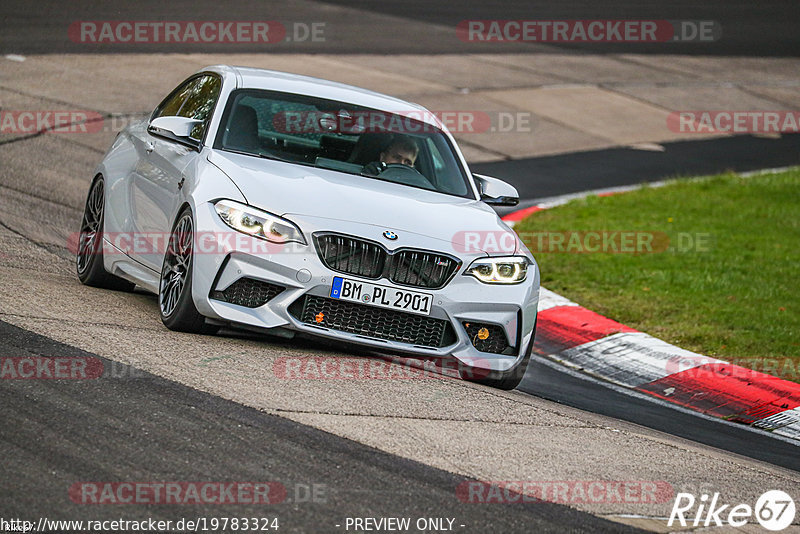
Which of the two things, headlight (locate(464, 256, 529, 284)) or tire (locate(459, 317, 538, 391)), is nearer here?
headlight (locate(464, 256, 529, 284))

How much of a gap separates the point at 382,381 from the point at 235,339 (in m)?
1.03

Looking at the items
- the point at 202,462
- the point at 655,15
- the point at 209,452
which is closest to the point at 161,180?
the point at 209,452

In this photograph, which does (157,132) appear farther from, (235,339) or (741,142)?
(741,142)

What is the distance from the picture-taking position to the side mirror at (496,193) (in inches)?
325

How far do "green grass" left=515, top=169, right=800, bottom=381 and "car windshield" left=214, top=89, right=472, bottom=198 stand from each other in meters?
2.70

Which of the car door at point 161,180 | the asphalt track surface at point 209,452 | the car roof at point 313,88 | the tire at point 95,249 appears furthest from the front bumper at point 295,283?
the tire at point 95,249

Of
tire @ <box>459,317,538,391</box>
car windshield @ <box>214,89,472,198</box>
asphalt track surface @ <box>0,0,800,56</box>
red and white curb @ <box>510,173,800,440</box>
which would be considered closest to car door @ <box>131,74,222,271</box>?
car windshield @ <box>214,89,472,198</box>

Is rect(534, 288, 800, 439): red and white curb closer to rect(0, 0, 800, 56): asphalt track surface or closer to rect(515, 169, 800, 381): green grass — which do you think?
rect(515, 169, 800, 381): green grass

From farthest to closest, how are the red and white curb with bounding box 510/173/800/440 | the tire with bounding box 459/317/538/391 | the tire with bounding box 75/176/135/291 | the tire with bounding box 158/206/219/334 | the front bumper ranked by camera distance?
the tire with bounding box 75/176/135/291
the red and white curb with bounding box 510/173/800/440
the tire with bounding box 459/317/538/391
the tire with bounding box 158/206/219/334
the front bumper

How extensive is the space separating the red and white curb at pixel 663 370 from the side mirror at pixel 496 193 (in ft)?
→ 5.00

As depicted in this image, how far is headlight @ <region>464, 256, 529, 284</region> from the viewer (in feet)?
23.2

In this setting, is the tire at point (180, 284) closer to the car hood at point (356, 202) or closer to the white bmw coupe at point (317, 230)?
the white bmw coupe at point (317, 230)

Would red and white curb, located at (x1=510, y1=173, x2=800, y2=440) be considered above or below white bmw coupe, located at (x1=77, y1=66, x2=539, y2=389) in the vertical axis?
below

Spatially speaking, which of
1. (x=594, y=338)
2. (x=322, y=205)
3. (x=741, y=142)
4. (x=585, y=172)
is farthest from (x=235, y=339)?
(x=741, y=142)
